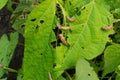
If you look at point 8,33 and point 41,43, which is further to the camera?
point 8,33

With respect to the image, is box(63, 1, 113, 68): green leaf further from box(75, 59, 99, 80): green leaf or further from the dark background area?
the dark background area

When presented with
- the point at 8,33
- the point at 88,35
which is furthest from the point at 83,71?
the point at 8,33

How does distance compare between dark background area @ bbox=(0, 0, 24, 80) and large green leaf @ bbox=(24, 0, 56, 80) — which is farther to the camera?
dark background area @ bbox=(0, 0, 24, 80)

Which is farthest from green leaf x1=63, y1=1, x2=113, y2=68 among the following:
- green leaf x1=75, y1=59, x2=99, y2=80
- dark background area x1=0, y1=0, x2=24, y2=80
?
dark background area x1=0, y1=0, x2=24, y2=80

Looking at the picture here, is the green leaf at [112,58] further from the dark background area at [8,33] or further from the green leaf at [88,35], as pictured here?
the dark background area at [8,33]

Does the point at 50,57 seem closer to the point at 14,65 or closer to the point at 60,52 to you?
the point at 60,52

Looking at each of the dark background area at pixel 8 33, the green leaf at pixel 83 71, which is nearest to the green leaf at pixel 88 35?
the green leaf at pixel 83 71

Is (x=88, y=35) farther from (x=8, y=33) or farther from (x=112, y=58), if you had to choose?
(x=8, y=33)
